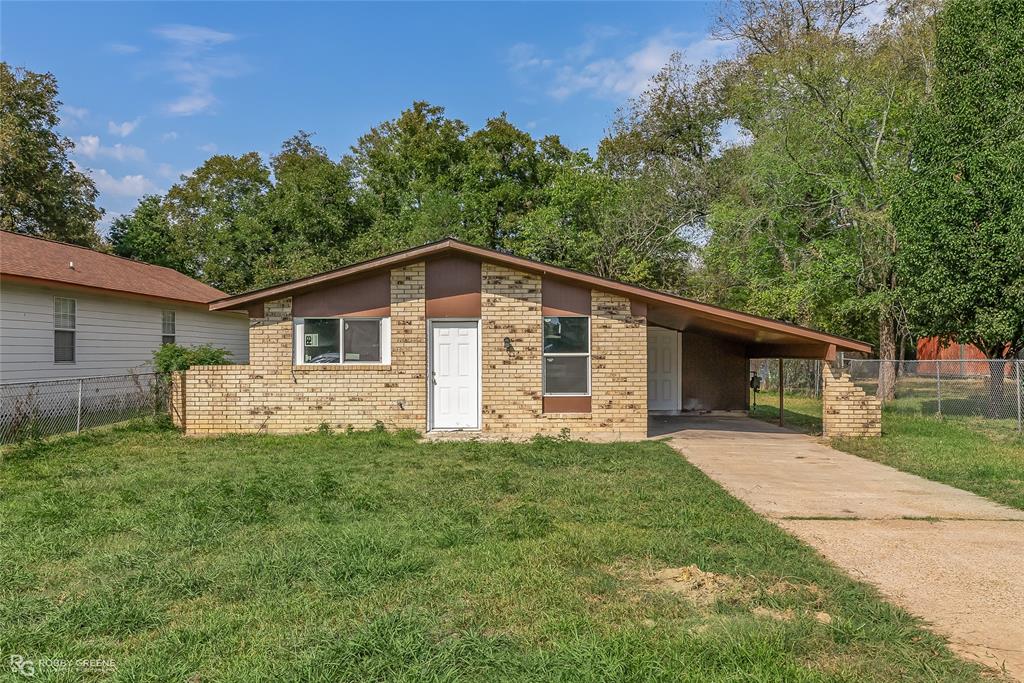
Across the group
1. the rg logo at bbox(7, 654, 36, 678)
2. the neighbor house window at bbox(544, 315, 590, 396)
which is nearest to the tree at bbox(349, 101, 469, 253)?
the neighbor house window at bbox(544, 315, 590, 396)

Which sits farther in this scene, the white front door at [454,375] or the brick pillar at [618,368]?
the white front door at [454,375]

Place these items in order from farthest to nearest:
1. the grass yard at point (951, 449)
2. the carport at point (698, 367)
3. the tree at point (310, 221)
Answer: the tree at point (310, 221) < the carport at point (698, 367) < the grass yard at point (951, 449)

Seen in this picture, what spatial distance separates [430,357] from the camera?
11820 mm

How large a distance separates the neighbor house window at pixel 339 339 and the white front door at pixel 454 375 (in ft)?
3.28

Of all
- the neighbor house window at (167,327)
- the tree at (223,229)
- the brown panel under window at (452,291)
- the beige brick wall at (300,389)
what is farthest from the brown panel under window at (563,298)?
the tree at (223,229)

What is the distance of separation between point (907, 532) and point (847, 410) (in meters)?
6.47

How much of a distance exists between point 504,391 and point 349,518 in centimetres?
606

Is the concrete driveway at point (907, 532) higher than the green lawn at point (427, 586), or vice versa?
the green lawn at point (427, 586)

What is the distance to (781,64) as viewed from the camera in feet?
61.3

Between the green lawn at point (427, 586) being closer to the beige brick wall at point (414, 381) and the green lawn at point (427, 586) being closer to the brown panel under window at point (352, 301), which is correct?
the beige brick wall at point (414, 381)

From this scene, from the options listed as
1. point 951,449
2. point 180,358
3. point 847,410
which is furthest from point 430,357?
point 951,449

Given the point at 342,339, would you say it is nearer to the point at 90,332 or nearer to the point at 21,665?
the point at 90,332

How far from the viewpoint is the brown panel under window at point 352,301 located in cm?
1167

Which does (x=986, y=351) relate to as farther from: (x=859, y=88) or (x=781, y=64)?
(x=781, y=64)
